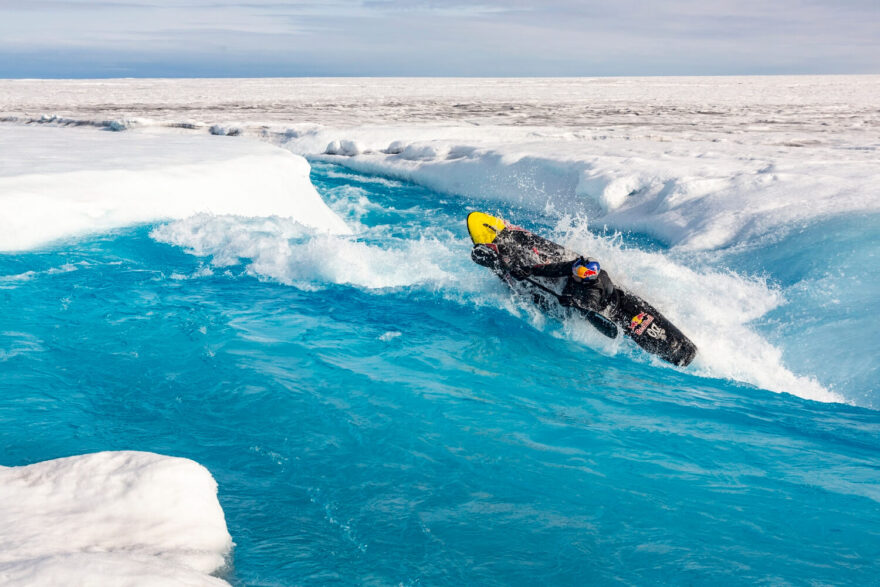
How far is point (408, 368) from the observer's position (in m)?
7.04

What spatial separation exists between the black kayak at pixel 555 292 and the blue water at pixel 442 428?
302mm

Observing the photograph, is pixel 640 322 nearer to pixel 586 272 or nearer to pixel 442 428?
pixel 586 272

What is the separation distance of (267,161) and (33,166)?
420cm

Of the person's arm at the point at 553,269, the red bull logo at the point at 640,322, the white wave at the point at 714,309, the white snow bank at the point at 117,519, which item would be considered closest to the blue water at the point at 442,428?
the white wave at the point at 714,309

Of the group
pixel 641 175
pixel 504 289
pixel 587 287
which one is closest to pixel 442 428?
pixel 587 287

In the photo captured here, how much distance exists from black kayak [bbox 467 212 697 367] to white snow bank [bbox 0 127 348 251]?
4.51 meters

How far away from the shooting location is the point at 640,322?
7.83m

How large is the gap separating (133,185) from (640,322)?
8453mm

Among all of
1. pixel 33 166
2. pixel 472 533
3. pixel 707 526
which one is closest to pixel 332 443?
pixel 472 533

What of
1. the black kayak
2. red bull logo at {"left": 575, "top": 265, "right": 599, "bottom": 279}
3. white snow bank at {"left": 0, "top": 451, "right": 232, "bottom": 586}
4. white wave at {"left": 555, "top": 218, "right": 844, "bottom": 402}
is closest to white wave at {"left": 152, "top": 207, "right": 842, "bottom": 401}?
white wave at {"left": 555, "top": 218, "right": 844, "bottom": 402}

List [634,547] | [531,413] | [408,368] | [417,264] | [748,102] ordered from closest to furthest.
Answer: [634,547] → [531,413] → [408,368] → [417,264] → [748,102]

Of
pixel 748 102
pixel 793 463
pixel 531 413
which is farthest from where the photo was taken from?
pixel 748 102

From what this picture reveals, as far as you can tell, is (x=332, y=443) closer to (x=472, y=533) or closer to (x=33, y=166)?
(x=472, y=533)

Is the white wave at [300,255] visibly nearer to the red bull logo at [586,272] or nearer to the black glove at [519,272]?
the black glove at [519,272]
